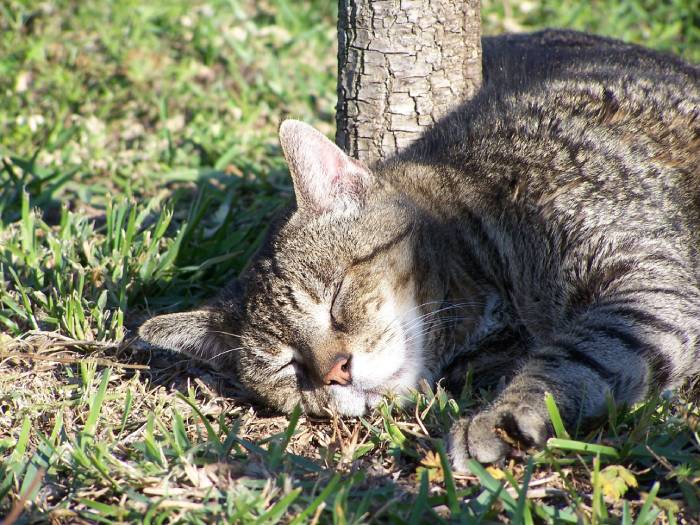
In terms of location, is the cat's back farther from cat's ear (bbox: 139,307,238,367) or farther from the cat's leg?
cat's ear (bbox: 139,307,238,367)

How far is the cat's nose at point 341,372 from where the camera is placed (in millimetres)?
2852

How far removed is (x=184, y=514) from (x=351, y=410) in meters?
0.84

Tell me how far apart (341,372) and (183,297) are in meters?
1.28

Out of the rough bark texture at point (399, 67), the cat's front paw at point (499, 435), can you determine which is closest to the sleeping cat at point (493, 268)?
the cat's front paw at point (499, 435)

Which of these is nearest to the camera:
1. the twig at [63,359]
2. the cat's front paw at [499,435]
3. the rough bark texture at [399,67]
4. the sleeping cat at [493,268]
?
the cat's front paw at [499,435]

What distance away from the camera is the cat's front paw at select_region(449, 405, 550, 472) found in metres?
2.41

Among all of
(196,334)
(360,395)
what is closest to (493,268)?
(360,395)

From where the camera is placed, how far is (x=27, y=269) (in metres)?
3.76

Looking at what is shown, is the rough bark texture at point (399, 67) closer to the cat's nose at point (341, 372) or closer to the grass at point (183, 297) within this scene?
the grass at point (183, 297)

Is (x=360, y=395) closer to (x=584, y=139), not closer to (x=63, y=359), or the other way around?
(x=63, y=359)

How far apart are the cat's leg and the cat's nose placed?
0.52 m

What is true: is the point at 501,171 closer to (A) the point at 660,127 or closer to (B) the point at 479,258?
(B) the point at 479,258

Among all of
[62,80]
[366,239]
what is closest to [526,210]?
[366,239]

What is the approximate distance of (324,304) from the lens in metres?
3.01
